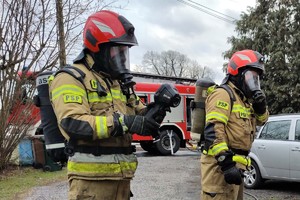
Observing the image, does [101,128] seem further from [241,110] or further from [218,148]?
[241,110]

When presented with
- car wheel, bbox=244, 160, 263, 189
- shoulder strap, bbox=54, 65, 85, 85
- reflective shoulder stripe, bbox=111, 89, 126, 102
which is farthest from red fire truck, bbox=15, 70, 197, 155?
shoulder strap, bbox=54, 65, 85, 85

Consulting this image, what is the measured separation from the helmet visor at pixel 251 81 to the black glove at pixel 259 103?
59mm

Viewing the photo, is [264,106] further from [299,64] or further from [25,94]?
[299,64]

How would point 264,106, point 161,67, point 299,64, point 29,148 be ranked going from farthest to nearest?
point 161,67
point 299,64
point 29,148
point 264,106

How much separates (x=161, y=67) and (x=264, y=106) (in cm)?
5304

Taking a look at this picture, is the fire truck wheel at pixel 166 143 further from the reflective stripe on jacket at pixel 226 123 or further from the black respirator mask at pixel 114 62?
the black respirator mask at pixel 114 62

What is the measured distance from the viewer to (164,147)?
14172mm

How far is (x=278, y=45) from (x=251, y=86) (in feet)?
57.9

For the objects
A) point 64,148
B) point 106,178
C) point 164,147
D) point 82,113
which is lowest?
point 164,147

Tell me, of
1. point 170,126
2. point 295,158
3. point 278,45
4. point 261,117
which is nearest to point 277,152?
point 295,158

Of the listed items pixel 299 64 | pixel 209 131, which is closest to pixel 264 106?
pixel 209 131

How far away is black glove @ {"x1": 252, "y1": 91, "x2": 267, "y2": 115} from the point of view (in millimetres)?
3779

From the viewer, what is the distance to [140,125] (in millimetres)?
2498

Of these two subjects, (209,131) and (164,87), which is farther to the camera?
(209,131)
